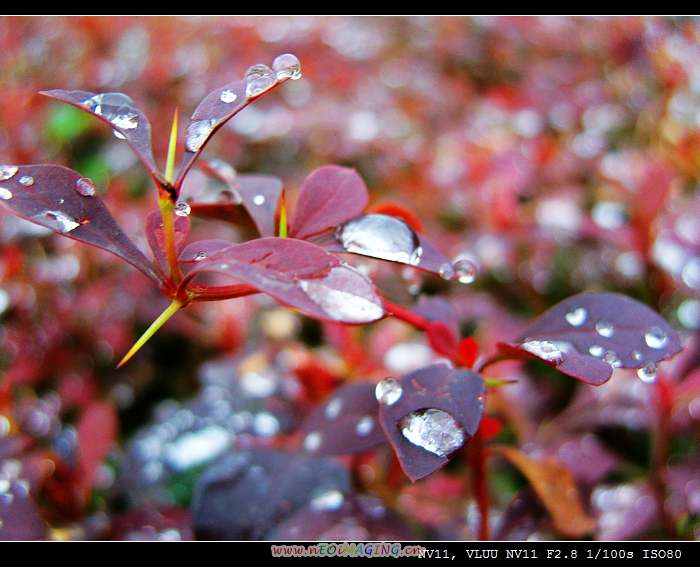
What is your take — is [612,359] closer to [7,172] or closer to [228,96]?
[228,96]

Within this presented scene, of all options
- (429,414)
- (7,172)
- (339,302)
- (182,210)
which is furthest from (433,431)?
(7,172)

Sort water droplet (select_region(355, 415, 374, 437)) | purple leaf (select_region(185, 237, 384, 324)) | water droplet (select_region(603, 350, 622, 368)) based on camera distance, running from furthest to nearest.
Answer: water droplet (select_region(355, 415, 374, 437)) < water droplet (select_region(603, 350, 622, 368)) < purple leaf (select_region(185, 237, 384, 324))

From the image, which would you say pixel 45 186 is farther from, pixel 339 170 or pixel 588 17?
pixel 588 17

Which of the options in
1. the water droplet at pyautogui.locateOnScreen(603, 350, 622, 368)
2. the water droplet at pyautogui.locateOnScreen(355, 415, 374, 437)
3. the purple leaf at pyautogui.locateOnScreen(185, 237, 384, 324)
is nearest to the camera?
the purple leaf at pyautogui.locateOnScreen(185, 237, 384, 324)

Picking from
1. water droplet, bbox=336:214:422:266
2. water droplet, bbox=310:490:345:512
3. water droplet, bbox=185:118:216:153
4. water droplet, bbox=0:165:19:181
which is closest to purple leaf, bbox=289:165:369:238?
water droplet, bbox=336:214:422:266

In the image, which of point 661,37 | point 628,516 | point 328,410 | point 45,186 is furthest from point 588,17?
point 45,186

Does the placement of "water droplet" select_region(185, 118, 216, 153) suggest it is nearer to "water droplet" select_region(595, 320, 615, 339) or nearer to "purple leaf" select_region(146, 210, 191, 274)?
"purple leaf" select_region(146, 210, 191, 274)

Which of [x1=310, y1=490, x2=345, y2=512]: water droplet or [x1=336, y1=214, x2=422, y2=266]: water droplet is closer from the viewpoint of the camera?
[x1=336, y1=214, x2=422, y2=266]: water droplet

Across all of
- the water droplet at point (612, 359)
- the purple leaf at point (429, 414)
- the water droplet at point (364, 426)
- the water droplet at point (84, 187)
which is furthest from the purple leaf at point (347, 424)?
the water droplet at point (84, 187)
